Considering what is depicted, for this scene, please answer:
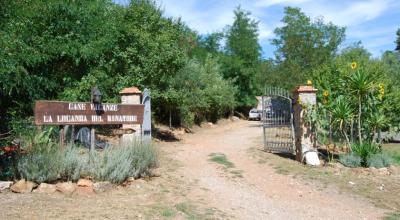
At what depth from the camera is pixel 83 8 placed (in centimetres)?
1364

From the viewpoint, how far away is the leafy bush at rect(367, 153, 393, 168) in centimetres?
1260

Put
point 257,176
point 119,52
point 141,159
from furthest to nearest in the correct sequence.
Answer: point 119,52, point 257,176, point 141,159

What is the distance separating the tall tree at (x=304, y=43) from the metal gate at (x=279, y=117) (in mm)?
14543

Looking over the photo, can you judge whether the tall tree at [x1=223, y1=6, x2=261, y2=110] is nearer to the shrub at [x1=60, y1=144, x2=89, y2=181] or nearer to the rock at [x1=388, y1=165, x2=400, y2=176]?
the rock at [x1=388, y1=165, x2=400, y2=176]

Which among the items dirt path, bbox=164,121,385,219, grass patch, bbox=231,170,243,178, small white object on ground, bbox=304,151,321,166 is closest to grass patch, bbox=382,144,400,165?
small white object on ground, bbox=304,151,321,166

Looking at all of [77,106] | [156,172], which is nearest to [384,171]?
[156,172]

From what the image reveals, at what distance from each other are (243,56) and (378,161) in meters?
37.3

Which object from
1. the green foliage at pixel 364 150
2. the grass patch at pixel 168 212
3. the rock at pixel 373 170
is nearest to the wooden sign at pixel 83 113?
the grass patch at pixel 168 212

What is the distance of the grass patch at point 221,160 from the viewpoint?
43.4 ft

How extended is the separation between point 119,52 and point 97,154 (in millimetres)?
10203

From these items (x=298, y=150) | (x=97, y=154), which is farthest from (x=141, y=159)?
(x=298, y=150)

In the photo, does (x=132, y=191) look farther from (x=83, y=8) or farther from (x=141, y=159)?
(x=83, y=8)

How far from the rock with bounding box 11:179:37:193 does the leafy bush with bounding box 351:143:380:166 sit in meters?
9.12

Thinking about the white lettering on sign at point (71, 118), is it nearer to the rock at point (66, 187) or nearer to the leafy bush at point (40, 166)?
the leafy bush at point (40, 166)
